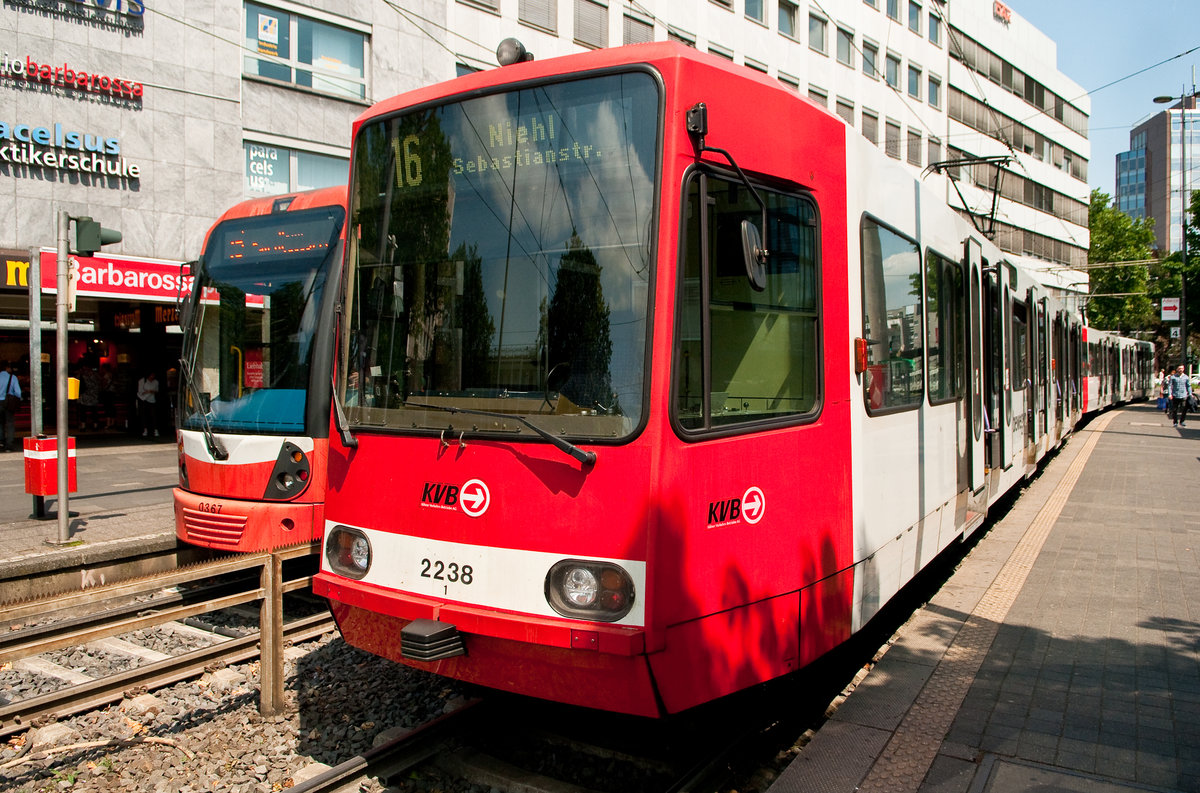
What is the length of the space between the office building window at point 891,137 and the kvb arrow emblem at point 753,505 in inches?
1554

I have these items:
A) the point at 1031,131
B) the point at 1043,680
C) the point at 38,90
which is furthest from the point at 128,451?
the point at 1031,131

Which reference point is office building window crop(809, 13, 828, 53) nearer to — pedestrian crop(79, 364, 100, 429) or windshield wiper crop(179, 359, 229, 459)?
pedestrian crop(79, 364, 100, 429)

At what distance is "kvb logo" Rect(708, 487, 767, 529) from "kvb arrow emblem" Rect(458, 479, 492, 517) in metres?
0.94

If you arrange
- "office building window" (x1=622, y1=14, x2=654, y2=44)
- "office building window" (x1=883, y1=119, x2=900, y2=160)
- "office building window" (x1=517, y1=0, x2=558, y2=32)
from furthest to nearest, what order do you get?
"office building window" (x1=883, y1=119, x2=900, y2=160) → "office building window" (x1=622, y1=14, x2=654, y2=44) → "office building window" (x1=517, y1=0, x2=558, y2=32)

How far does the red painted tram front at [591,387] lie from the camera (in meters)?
3.66

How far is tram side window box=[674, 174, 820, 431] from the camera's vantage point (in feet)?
12.5

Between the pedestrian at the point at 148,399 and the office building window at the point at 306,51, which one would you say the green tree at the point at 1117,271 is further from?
the pedestrian at the point at 148,399

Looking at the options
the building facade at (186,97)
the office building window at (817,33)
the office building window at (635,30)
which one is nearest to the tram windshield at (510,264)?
the building facade at (186,97)

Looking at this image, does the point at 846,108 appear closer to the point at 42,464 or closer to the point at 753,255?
the point at 42,464

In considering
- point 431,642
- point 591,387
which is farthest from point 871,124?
point 431,642

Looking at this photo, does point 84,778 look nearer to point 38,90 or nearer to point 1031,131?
point 38,90

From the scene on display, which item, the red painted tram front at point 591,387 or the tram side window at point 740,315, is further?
the tram side window at point 740,315

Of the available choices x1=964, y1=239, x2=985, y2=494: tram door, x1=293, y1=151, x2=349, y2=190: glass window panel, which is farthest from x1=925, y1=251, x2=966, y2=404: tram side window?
x1=293, y1=151, x2=349, y2=190: glass window panel

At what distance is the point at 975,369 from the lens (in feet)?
26.4
